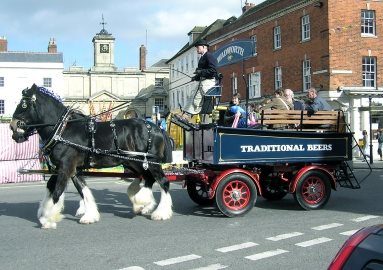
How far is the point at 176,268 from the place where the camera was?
5484 mm

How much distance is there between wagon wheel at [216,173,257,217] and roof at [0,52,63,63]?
205ft

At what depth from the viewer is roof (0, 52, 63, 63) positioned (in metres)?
66.2

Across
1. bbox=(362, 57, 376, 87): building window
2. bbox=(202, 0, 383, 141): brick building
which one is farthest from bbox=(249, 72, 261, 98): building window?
bbox=(362, 57, 376, 87): building window

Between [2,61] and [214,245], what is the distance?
65422 millimetres

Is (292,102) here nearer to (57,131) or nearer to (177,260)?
(57,131)

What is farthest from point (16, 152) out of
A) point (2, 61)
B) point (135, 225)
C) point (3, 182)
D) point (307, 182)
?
point (2, 61)

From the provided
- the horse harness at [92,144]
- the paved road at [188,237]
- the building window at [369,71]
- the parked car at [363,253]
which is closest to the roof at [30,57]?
the building window at [369,71]

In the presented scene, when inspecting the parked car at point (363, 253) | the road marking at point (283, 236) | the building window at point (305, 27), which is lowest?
the road marking at point (283, 236)

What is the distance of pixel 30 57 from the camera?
66688 millimetres

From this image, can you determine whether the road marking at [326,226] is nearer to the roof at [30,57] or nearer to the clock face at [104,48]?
the roof at [30,57]

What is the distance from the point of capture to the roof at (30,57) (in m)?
66.2

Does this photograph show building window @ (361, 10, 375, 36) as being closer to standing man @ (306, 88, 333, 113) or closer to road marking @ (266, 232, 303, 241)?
standing man @ (306, 88, 333, 113)

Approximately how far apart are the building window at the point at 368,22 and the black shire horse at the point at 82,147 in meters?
24.8

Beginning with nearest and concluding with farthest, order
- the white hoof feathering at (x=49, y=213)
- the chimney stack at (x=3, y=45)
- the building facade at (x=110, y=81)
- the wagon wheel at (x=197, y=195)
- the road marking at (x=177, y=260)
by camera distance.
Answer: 1. the road marking at (x=177, y=260)
2. the white hoof feathering at (x=49, y=213)
3. the wagon wheel at (x=197, y=195)
4. the chimney stack at (x=3, y=45)
5. the building facade at (x=110, y=81)
